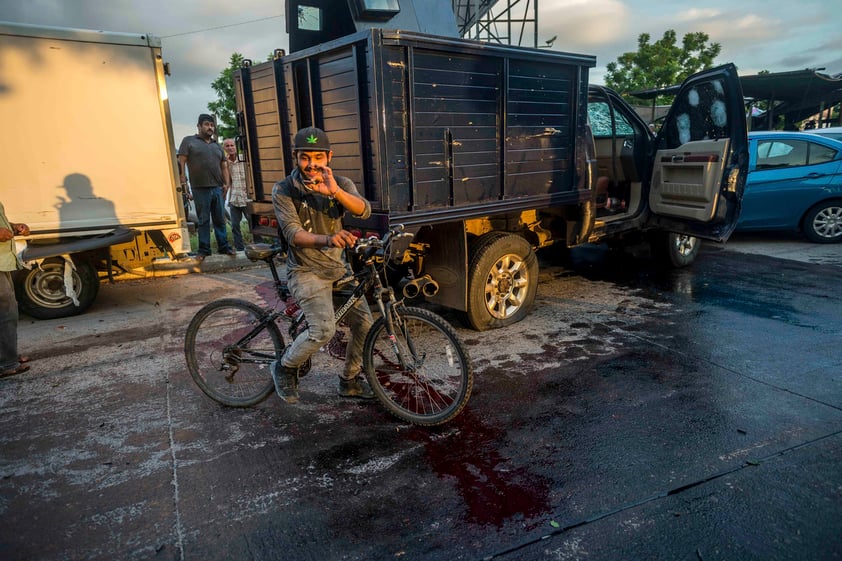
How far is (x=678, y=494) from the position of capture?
263cm

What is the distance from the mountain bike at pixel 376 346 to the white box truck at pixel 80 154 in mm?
3203

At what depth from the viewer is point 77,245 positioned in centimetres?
592

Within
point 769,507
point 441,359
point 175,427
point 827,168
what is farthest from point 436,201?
point 827,168

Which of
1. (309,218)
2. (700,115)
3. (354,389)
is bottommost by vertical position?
(354,389)

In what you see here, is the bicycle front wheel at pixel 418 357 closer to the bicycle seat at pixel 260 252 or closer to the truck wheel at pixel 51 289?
the bicycle seat at pixel 260 252

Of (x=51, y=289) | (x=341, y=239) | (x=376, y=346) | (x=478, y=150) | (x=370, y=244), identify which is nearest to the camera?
(x=341, y=239)

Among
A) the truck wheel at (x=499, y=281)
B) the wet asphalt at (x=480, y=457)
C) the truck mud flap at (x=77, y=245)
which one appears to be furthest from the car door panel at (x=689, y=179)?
the truck mud flap at (x=77, y=245)

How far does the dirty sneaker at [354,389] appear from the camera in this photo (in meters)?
3.67

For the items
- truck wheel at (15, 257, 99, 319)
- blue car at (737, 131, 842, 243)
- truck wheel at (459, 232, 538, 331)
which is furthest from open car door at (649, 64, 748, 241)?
truck wheel at (15, 257, 99, 319)

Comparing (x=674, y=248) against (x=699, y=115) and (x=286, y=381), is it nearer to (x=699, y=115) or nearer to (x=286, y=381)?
(x=699, y=115)

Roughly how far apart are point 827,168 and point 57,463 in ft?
33.6

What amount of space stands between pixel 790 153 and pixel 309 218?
28.2 feet

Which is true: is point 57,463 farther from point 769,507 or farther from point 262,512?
point 769,507

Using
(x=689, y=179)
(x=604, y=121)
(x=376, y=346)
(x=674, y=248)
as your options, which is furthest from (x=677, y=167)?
(x=376, y=346)
